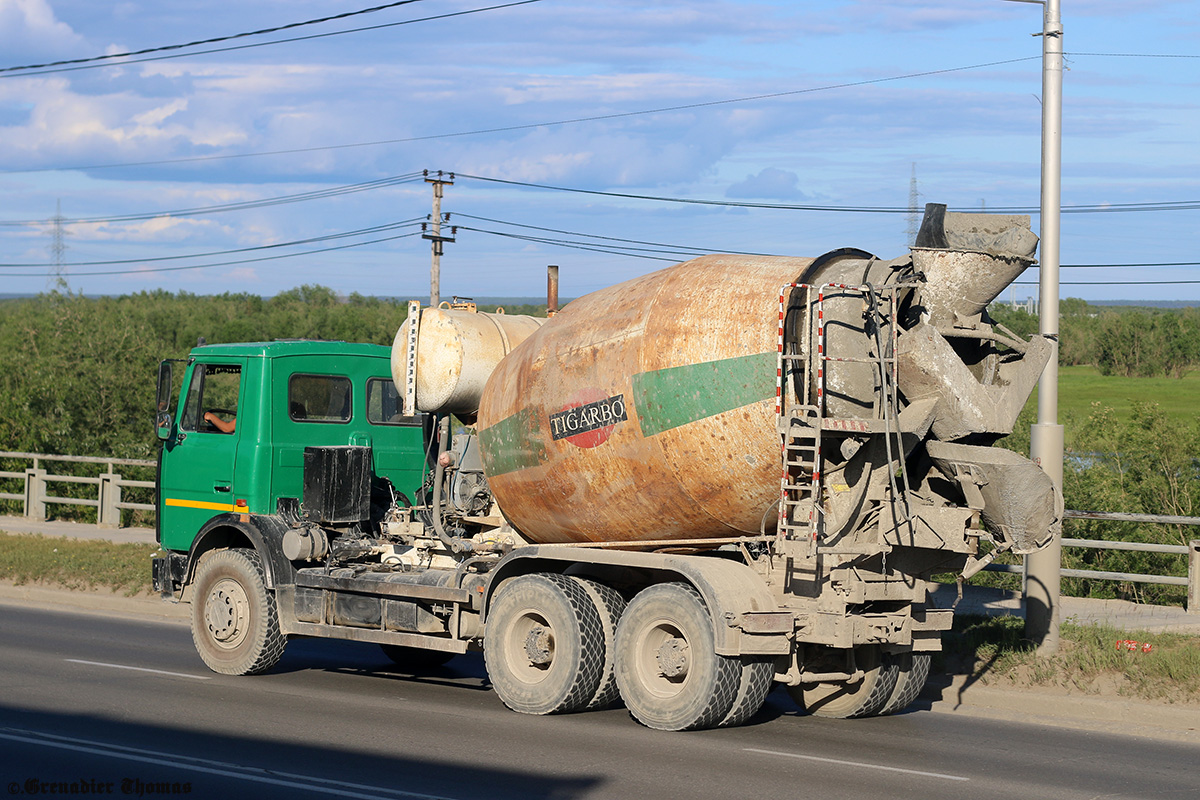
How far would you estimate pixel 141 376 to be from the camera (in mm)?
29344

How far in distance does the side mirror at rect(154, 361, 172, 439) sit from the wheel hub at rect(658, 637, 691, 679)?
18.1 feet

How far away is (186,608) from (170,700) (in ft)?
18.9

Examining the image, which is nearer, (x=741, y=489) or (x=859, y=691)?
(x=741, y=489)

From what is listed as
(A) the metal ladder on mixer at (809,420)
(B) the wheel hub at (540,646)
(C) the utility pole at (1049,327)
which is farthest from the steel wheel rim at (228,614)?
(C) the utility pole at (1049,327)

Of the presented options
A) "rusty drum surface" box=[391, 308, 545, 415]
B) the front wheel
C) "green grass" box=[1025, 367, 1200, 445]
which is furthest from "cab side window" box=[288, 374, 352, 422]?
"green grass" box=[1025, 367, 1200, 445]

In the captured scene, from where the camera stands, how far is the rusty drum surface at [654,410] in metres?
8.99

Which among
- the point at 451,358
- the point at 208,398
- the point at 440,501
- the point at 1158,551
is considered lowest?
the point at 1158,551

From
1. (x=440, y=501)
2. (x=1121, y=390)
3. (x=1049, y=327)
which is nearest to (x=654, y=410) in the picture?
(x=440, y=501)

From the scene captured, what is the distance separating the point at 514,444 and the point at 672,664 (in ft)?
7.60

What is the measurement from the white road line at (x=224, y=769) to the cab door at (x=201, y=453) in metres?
3.55

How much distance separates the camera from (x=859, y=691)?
32.6 feet

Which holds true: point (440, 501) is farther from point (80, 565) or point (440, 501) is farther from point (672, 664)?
point (80, 565)

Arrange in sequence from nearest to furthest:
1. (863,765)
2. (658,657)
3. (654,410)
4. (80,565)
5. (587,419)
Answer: (863,765)
(658,657)
(654,410)
(587,419)
(80,565)

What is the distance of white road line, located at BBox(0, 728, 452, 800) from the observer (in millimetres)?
7207
